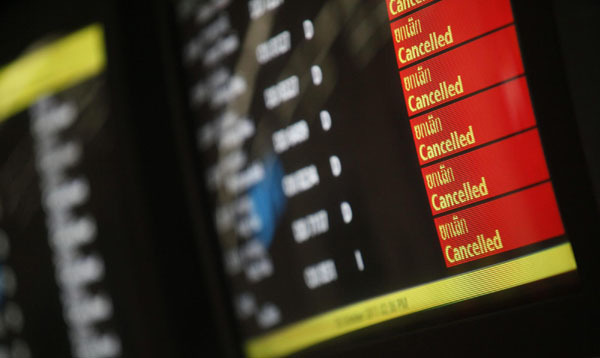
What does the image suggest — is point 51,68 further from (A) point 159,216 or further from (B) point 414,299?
(B) point 414,299

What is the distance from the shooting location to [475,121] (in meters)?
0.71

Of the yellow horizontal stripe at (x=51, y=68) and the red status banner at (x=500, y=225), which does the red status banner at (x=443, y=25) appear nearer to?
the red status banner at (x=500, y=225)

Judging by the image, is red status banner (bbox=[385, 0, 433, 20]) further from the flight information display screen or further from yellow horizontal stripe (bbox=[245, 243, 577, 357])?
yellow horizontal stripe (bbox=[245, 243, 577, 357])

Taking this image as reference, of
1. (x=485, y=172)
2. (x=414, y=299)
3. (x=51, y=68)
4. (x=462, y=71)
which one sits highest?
(x=51, y=68)

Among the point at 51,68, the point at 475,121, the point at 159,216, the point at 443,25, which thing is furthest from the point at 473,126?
the point at 51,68

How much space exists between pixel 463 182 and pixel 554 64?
0.14 meters

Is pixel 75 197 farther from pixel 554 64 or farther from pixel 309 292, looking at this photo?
pixel 554 64

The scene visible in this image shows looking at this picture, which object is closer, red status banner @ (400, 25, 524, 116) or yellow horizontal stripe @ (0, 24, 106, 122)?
red status banner @ (400, 25, 524, 116)

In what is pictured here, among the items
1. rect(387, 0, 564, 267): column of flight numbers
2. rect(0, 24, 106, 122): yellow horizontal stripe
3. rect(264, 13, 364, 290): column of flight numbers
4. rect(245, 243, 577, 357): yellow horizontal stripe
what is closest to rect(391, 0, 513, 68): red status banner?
rect(387, 0, 564, 267): column of flight numbers

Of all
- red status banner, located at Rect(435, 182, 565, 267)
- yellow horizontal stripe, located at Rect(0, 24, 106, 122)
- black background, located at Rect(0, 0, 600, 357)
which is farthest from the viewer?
yellow horizontal stripe, located at Rect(0, 24, 106, 122)

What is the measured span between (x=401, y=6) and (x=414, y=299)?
0.30 m

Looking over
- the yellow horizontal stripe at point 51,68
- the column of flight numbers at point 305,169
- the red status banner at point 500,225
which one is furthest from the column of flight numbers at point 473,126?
the yellow horizontal stripe at point 51,68

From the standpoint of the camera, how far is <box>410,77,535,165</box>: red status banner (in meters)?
0.68

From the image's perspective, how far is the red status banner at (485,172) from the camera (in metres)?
0.68
